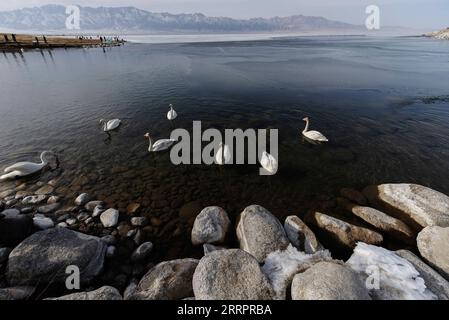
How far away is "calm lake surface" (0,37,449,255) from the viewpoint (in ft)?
33.2

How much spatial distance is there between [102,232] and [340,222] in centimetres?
866

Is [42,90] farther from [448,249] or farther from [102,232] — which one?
[448,249]

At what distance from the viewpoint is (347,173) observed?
1132 cm

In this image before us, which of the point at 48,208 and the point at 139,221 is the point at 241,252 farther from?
the point at 48,208

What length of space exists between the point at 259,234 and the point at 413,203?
6610 millimetres

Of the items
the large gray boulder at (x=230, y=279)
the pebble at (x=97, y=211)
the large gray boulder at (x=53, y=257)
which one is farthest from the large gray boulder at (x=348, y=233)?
the pebble at (x=97, y=211)

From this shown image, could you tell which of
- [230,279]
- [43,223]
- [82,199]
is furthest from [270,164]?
[43,223]

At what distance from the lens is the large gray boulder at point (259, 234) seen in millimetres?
6656

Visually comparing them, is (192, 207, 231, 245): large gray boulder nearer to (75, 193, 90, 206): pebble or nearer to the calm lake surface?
the calm lake surface

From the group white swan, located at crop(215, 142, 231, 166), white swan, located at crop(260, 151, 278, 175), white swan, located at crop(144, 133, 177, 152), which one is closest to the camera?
white swan, located at crop(260, 151, 278, 175)

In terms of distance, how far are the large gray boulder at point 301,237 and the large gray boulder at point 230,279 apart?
237 cm

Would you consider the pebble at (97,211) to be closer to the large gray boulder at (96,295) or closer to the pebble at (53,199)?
the pebble at (53,199)

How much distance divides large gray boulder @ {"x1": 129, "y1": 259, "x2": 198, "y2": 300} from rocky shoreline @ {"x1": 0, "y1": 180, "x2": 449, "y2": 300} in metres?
Result: 0.03

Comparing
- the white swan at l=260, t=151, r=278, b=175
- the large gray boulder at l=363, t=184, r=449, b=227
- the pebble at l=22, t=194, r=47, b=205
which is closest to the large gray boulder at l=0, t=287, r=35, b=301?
the pebble at l=22, t=194, r=47, b=205
